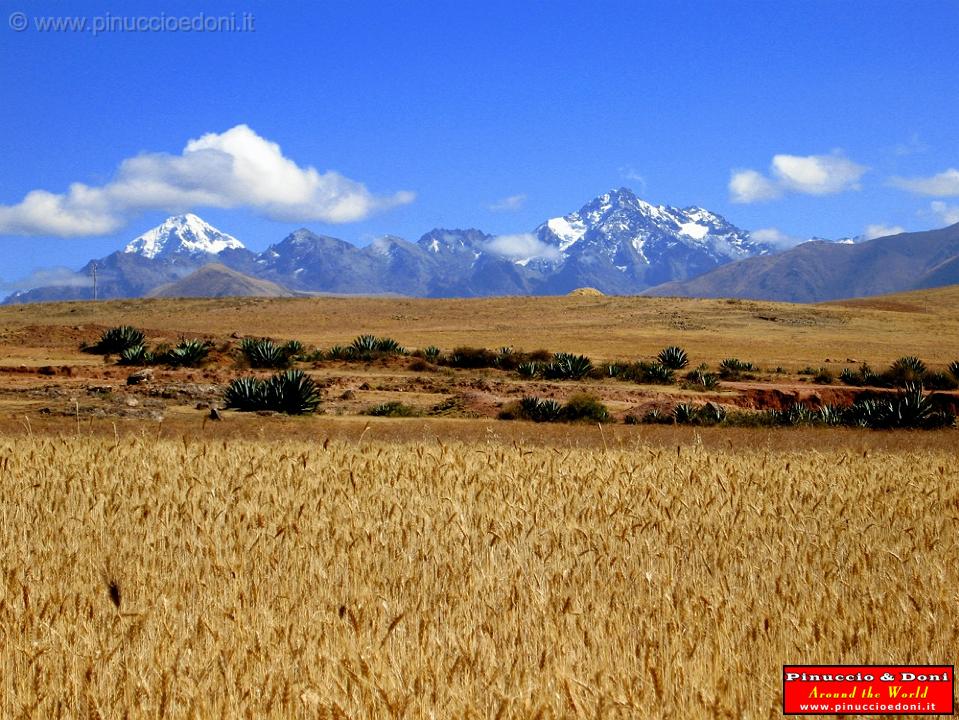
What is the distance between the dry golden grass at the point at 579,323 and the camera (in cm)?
4712

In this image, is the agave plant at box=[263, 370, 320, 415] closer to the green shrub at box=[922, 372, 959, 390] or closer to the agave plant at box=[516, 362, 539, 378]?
the agave plant at box=[516, 362, 539, 378]

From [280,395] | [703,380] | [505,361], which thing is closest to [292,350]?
[505,361]

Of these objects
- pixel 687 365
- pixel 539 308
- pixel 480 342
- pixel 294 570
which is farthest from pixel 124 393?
pixel 539 308

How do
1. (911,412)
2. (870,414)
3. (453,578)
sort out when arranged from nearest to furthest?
1. (453,578)
2. (911,412)
3. (870,414)

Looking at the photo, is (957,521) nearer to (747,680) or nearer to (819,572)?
(819,572)

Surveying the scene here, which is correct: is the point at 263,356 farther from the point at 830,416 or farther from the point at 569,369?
the point at 830,416

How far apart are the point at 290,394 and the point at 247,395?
1.24 meters

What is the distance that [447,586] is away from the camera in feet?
16.3

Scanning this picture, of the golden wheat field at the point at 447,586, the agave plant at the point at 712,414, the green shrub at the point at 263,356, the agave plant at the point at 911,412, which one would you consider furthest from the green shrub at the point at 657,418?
the green shrub at the point at 263,356

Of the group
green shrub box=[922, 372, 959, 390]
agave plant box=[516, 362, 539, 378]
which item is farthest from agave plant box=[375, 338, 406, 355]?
green shrub box=[922, 372, 959, 390]

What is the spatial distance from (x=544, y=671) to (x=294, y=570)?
1.98 meters

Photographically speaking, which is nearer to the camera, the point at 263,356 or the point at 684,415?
the point at 684,415

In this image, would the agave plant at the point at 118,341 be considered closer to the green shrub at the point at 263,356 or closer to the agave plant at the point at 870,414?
the green shrub at the point at 263,356

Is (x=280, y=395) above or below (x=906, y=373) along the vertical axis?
above
